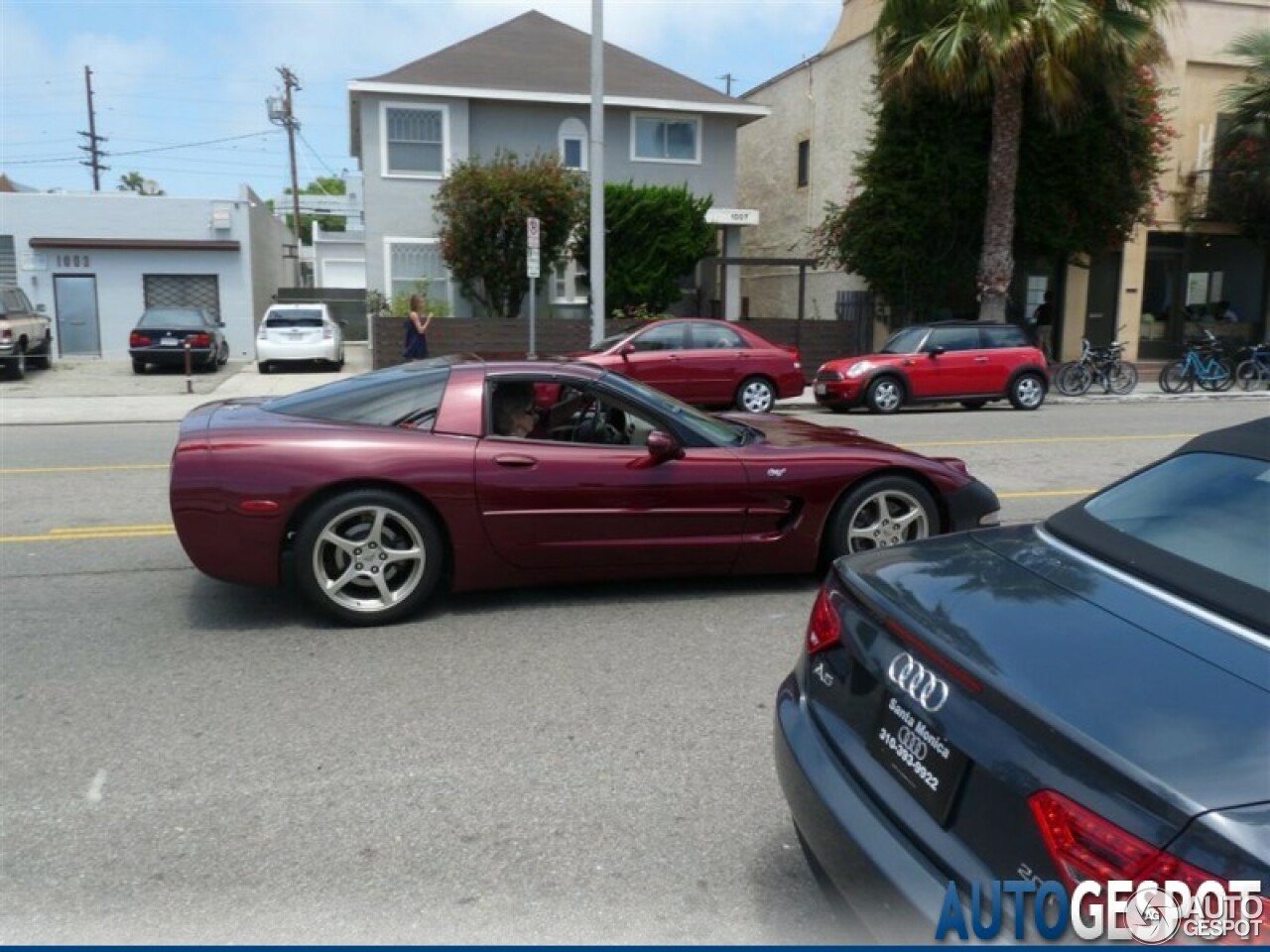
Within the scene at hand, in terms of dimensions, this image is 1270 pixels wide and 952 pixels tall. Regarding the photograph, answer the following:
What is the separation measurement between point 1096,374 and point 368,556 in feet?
60.8

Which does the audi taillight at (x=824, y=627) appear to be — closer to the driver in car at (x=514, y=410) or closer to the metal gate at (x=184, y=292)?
the driver in car at (x=514, y=410)

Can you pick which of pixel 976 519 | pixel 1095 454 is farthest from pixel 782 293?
pixel 976 519

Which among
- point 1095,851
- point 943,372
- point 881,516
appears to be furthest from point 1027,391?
point 1095,851

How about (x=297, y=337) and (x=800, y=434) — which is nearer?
(x=800, y=434)

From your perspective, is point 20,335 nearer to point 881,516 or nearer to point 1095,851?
point 881,516

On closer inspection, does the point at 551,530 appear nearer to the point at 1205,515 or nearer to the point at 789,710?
the point at 789,710

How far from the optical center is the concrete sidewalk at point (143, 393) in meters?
16.5

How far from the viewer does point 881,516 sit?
5918 millimetres

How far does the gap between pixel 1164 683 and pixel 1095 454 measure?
10.1 metres

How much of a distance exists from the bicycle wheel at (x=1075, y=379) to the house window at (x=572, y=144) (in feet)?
39.6

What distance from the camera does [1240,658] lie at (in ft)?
7.29

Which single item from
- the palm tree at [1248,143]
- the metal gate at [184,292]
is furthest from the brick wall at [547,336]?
the palm tree at [1248,143]

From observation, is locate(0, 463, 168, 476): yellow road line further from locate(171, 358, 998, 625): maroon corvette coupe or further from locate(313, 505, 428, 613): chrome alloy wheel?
locate(313, 505, 428, 613): chrome alloy wheel

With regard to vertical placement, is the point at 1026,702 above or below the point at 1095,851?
above
